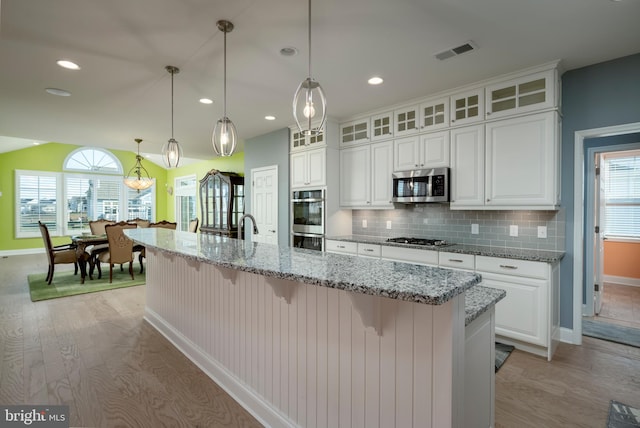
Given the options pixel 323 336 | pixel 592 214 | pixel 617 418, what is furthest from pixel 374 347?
pixel 592 214

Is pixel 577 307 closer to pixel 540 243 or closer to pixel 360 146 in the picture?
pixel 540 243

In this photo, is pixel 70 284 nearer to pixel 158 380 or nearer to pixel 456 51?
pixel 158 380

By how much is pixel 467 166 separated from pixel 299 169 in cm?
238

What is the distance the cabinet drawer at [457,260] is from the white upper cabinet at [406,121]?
1508 mm

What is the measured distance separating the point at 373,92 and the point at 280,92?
3.46 ft

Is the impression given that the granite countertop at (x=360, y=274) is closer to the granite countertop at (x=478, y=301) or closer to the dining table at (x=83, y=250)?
the granite countertop at (x=478, y=301)


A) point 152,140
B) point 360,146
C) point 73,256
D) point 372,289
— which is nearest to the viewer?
point 372,289

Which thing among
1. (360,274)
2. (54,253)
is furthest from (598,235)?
(54,253)

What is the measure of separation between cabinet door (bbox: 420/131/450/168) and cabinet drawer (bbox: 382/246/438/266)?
39.6 inches

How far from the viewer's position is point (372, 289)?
101cm

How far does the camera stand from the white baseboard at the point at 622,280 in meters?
5.16

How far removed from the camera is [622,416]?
2000mm

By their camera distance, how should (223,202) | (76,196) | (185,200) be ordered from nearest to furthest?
(223,202) → (76,196) → (185,200)

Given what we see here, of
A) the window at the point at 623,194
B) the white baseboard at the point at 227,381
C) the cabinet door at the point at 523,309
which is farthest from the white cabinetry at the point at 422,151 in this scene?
the window at the point at 623,194
